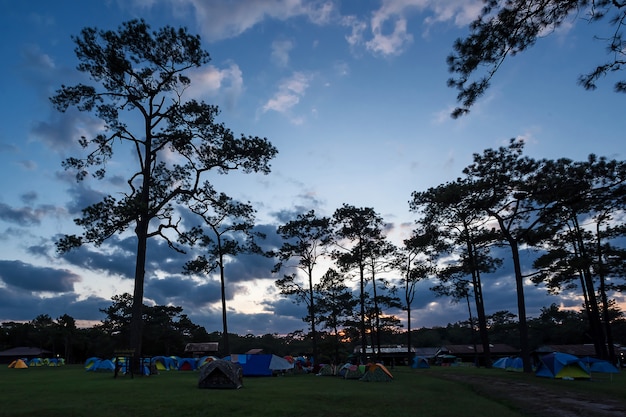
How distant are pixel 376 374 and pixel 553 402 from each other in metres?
11.9

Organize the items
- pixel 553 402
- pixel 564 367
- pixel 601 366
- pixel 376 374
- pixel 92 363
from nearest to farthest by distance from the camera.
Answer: pixel 553 402 → pixel 564 367 → pixel 376 374 → pixel 601 366 → pixel 92 363

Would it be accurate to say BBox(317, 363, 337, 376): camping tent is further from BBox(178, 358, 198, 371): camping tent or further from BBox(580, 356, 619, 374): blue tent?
BBox(580, 356, 619, 374): blue tent

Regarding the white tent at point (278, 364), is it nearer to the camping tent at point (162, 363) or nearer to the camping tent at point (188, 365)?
the camping tent at point (188, 365)

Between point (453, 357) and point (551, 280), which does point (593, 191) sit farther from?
point (453, 357)

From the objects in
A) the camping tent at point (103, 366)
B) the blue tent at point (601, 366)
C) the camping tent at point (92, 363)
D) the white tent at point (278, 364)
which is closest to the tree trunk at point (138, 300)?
the white tent at point (278, 364)

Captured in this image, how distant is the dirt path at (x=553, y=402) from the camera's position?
1066 cm

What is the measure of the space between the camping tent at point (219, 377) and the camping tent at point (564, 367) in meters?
17.1

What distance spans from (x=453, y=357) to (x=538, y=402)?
201 ft

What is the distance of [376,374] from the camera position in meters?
23.2

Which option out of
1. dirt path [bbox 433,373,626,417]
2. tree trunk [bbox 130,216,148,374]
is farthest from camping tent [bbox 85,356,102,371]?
dirt path [bbox 433,373,626,417]

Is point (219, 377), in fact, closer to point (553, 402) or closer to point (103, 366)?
point (553, 402)

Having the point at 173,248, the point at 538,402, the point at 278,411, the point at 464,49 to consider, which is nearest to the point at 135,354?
the point at 173,248

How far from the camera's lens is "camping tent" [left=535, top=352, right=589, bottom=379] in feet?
69.1

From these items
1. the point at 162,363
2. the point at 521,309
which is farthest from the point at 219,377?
the point at 162,363
